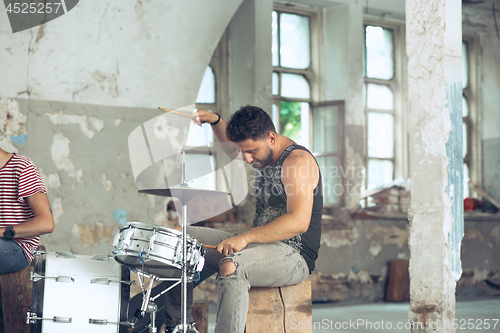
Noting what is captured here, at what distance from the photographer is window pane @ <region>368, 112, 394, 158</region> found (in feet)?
23.0

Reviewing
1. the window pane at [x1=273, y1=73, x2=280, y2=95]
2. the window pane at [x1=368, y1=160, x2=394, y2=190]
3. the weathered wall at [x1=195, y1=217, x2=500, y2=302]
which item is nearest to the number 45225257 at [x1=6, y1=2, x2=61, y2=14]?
the window pane at [x1=273, y1=73, x2=280, y2=95]

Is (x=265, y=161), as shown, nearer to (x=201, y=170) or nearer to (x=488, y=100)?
(x=201, y=170)

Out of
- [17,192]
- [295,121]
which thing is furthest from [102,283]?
[295,121]

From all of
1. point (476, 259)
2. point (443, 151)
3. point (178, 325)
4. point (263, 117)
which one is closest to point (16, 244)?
point (178, 325)

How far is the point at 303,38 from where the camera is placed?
668 centimetres

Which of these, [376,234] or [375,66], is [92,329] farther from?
[375,66]

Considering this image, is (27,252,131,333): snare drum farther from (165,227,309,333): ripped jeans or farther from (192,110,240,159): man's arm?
(192,110,240,159): man's arm

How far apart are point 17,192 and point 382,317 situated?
3.47m

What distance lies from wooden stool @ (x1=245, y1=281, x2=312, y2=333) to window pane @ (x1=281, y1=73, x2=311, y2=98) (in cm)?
393

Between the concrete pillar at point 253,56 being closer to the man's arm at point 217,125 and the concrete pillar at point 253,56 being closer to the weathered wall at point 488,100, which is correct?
the man's arm at point 217,125

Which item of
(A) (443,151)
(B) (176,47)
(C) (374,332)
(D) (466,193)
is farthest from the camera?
(D) (466,193)

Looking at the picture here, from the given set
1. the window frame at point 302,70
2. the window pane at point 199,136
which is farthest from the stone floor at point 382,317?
the window frame at point 302,70

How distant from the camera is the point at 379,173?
7004 mm

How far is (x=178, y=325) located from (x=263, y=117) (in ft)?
3.83
